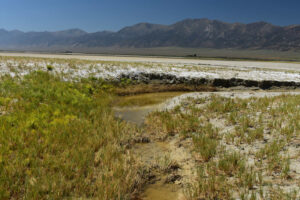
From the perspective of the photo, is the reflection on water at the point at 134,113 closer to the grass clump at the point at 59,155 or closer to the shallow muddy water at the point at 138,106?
the shallow muddy water at the point at 138,106

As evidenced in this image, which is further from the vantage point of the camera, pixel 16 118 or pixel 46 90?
pixel 46 90

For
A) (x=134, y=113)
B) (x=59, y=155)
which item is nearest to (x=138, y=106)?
(x=134, y=113)

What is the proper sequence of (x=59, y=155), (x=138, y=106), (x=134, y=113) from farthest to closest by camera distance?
(x=138, y=106) → (x=134, y=113) → (x=59, y=155)

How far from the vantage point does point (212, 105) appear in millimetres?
11984

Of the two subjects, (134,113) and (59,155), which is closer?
(59,155)

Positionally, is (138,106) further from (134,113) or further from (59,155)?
(59,155)

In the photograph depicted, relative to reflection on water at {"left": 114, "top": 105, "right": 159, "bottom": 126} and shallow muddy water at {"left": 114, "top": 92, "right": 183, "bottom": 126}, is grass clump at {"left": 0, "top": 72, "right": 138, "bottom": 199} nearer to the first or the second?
reflection on water at {"left": 114, "top": 105, "right": 159, "bottom": 126}

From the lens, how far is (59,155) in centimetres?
613

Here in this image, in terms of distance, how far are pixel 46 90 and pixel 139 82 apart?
952 centimetres

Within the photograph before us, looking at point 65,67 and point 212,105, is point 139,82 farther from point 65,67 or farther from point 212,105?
point 212,105

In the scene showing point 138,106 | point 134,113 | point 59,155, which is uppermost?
point 59,155

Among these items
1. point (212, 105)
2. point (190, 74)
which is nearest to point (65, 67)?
point (190, 74)

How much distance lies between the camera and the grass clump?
4707 mm

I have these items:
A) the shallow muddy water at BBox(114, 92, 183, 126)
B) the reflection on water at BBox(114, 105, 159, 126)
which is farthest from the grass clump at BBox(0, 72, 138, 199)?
the shallow muddy water at BBox(114, 92, 183, 126)
